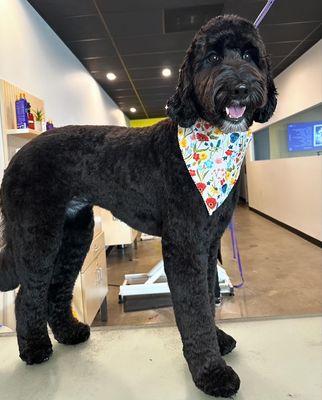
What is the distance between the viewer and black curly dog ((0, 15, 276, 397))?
74cm

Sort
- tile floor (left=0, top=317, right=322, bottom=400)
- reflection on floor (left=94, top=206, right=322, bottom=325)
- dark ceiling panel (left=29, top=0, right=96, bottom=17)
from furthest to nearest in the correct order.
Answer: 1. dark ceiling panel (left=29, top=0, right=96, bottom=17)
2. reflection on floor (left=94, top=206, right=322, bottom=325)
3. tile floor (left=0, top=317, right=322, bottom=400)

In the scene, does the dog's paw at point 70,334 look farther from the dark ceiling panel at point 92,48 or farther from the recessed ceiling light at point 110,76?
the recessed ceiling light at point 110,76

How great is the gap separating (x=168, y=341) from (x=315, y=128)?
15.3ft

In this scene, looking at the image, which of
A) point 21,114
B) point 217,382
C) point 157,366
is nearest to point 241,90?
point 217,382

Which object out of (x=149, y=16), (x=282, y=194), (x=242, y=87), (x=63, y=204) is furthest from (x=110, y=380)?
(x=282, y=194)

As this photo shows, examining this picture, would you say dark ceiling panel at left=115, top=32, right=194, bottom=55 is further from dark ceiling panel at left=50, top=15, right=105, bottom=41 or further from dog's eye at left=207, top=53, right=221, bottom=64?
dog's eye at left=207, top=53, right=221, bottom=64

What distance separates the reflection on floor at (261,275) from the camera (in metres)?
2.99

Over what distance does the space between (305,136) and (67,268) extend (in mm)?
4991

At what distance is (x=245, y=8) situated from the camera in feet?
11.4

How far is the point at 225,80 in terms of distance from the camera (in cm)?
67

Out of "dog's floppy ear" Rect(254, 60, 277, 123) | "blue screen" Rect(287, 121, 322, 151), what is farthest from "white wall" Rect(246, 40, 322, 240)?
"dog's floppy ear" Rect(254, 60, 277, 123)

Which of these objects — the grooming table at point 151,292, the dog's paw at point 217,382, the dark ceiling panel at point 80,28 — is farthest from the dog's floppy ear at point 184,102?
the dark ceiling panel at point 80,28

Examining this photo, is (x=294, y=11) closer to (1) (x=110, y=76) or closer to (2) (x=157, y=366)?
(1) (x=110, y=76)

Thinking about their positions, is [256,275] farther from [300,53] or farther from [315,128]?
[300,53]
